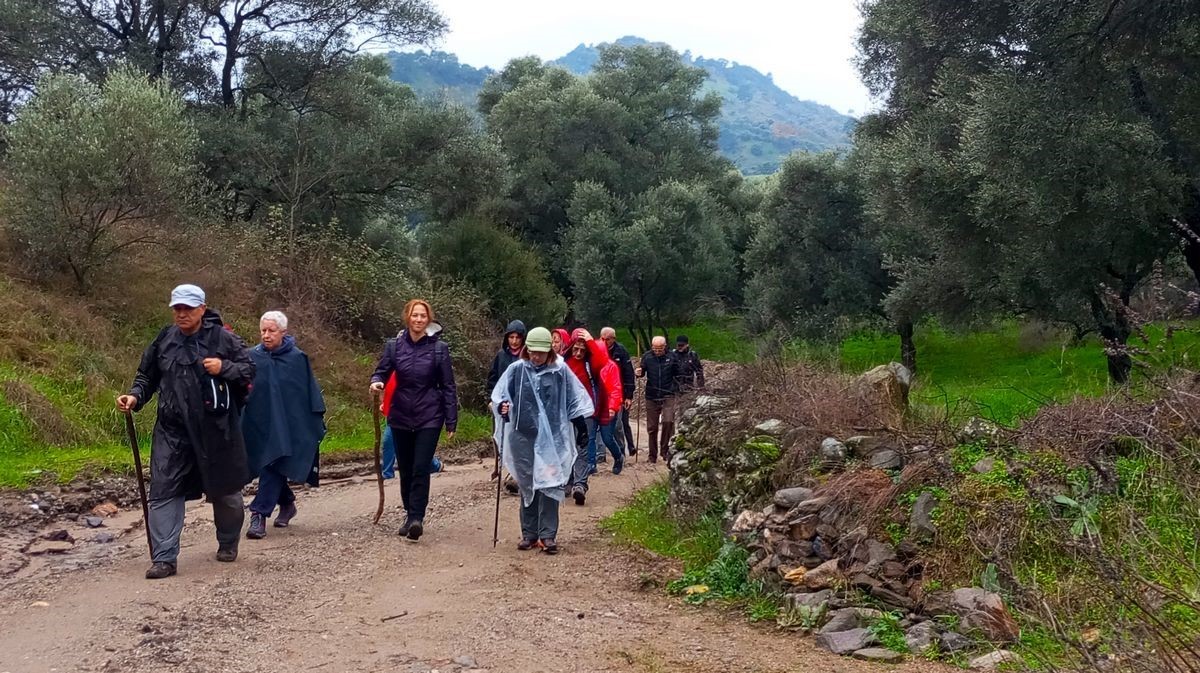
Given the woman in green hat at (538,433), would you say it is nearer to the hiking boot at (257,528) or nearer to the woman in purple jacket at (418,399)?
the woman in purple jacket at (418,399)

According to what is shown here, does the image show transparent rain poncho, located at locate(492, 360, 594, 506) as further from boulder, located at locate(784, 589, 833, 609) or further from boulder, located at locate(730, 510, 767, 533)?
boulder, located at locate(784, 589, 833, 609)

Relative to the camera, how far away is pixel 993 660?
4.77m

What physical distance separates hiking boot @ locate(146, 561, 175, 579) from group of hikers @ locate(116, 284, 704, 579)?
10 mm

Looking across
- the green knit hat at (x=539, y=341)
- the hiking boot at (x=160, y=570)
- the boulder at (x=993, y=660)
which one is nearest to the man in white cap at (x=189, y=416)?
the hiking boot at (x=160, y=570)

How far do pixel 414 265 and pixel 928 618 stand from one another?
780 inches

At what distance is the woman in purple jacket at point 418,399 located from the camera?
864cm

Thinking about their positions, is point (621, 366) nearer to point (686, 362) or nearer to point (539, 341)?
point (686, 362)

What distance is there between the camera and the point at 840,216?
28.6 m

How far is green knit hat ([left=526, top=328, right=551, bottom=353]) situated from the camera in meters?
8.47

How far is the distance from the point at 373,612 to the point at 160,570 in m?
1.95

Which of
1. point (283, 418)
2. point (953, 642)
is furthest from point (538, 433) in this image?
point (953, 642)

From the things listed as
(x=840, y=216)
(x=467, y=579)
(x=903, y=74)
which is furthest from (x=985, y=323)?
(x=467, y=579)

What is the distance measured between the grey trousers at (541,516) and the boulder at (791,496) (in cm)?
220

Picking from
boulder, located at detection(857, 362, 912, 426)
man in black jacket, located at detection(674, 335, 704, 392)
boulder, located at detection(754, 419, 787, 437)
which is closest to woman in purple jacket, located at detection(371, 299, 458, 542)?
boulder, located at detection(754, 419, 787, 437)
